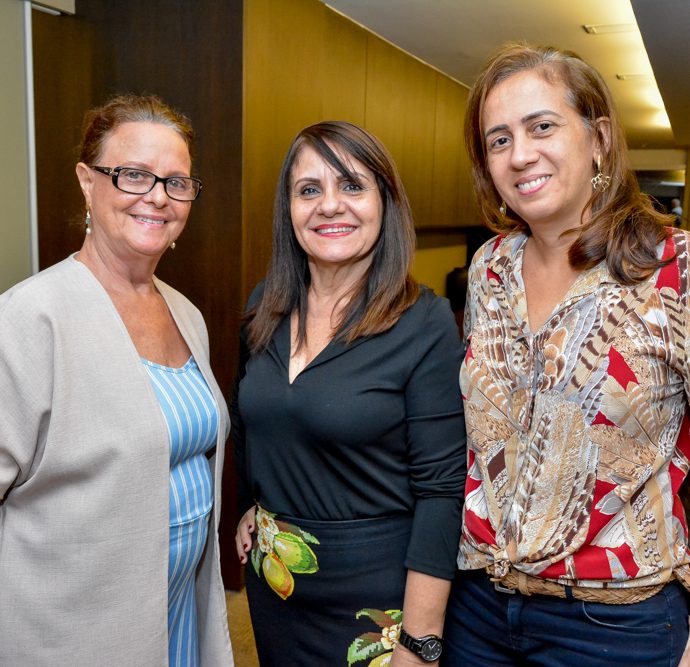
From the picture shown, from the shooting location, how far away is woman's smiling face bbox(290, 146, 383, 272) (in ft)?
4.75

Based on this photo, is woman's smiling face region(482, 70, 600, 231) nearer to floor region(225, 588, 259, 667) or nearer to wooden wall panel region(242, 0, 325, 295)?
wooden wall panel region(242, 0, 325, 295)

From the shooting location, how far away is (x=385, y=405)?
1356 millimetres

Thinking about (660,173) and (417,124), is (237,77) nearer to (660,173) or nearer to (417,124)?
(417,124)

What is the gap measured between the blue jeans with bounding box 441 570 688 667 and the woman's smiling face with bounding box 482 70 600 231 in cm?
66

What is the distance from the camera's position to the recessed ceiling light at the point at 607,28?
387 cm

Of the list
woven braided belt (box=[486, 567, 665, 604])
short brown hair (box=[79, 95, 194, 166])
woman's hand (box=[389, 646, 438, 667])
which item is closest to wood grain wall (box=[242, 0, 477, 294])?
short brown hair (box=[79, 95, 194, 166])

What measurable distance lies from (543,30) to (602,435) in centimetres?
351

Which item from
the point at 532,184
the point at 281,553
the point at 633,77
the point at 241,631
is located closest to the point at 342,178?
the point at 532,184

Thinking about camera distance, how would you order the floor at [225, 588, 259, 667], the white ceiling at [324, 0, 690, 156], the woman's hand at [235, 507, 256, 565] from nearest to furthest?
the woman's hand at [235, 507, 256, 565] < the floor at [225, 588, 259, 667] < the white ceiling at [324, 0, 690, 156]

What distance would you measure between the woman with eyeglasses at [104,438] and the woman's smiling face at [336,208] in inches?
11.3

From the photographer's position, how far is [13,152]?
2.77m

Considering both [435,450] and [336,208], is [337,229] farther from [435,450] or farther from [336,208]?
[435,450]

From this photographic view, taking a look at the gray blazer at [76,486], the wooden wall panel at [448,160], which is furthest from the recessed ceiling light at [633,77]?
the gray blazer at [76,486]

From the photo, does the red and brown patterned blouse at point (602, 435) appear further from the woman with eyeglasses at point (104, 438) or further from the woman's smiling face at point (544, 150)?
the woman with eyeglasses at point (104, 438)
